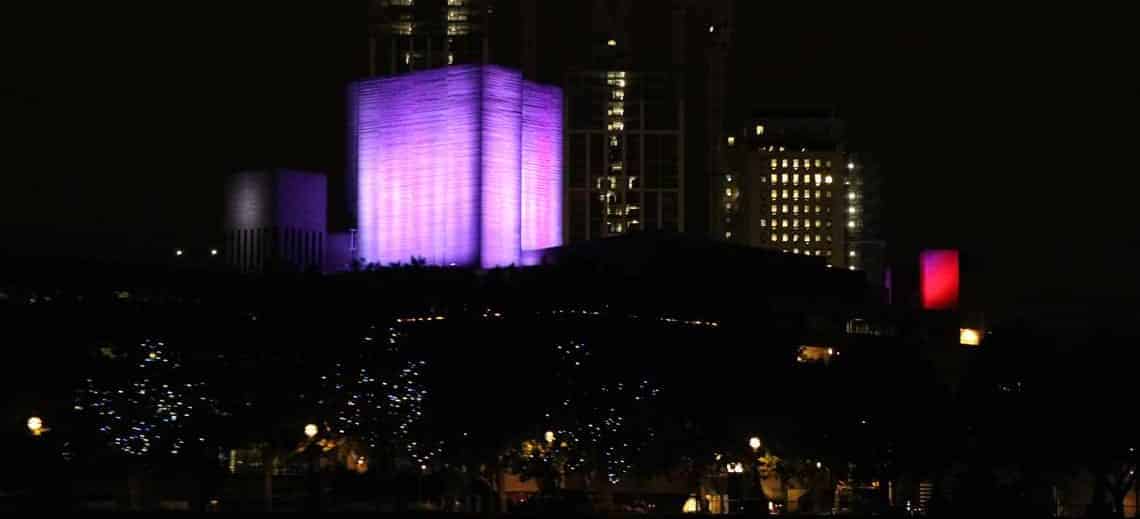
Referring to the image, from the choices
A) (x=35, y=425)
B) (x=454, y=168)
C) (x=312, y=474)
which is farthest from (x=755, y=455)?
(x=454, y=168)

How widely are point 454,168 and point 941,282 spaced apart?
166 ft

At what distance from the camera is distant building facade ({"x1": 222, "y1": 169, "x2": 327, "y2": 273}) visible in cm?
18588

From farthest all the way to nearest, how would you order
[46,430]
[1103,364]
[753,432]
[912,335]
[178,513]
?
[912,335] < [1103,364] < [753,432] < [46,430] < [178,513]

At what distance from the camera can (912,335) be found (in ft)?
580

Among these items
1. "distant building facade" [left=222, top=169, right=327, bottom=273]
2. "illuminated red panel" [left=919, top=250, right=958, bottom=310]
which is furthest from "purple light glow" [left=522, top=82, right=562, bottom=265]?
"illuminated red panel" [left=919, top=250, right=958, bottom=310]

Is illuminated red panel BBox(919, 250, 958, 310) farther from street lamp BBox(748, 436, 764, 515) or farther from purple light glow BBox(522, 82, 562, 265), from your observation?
street lamp BBox(748, 436, 764, 515)

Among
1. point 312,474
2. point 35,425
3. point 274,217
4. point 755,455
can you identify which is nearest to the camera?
point 312,474

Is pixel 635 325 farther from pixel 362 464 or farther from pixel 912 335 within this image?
pixel 912 335

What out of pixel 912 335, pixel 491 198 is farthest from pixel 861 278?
pixel 491 198

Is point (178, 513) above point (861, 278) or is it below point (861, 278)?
below

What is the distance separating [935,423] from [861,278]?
2836 inches

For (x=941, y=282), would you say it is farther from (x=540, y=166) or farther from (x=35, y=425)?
(x=35, y=425)

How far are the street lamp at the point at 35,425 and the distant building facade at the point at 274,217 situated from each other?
9124cm

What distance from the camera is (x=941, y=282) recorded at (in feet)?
643
